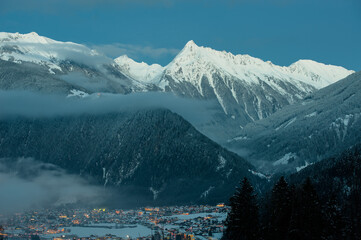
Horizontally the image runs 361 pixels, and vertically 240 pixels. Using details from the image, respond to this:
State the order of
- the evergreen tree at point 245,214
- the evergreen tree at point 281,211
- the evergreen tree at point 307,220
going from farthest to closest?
the evergreen tree at point 245,214
the evergreen tree at point 281,211
the evergreen tree at point 307,220

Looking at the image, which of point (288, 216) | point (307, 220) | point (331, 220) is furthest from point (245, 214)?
point (331, 220)

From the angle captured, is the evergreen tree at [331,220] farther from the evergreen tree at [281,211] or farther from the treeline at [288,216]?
the evergreen tree at [281,211]

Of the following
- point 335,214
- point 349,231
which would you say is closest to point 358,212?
point 349,231

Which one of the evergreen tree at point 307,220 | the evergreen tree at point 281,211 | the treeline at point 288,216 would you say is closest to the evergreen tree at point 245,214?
the treeline at point 288,216

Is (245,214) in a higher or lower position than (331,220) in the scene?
lower

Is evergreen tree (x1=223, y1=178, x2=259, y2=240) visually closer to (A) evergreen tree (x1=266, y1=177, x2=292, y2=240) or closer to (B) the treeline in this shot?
(B) the treeline

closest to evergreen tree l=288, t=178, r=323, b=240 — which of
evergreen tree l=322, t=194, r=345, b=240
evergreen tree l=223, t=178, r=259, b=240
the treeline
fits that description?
the treeline

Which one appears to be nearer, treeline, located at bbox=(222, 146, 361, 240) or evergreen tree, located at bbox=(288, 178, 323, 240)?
evergreen tree, located at bbox=(288, 178, 323, 240)

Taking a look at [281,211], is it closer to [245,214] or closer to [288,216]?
[288,216]

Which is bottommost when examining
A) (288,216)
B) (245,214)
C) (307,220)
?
(245,214)
